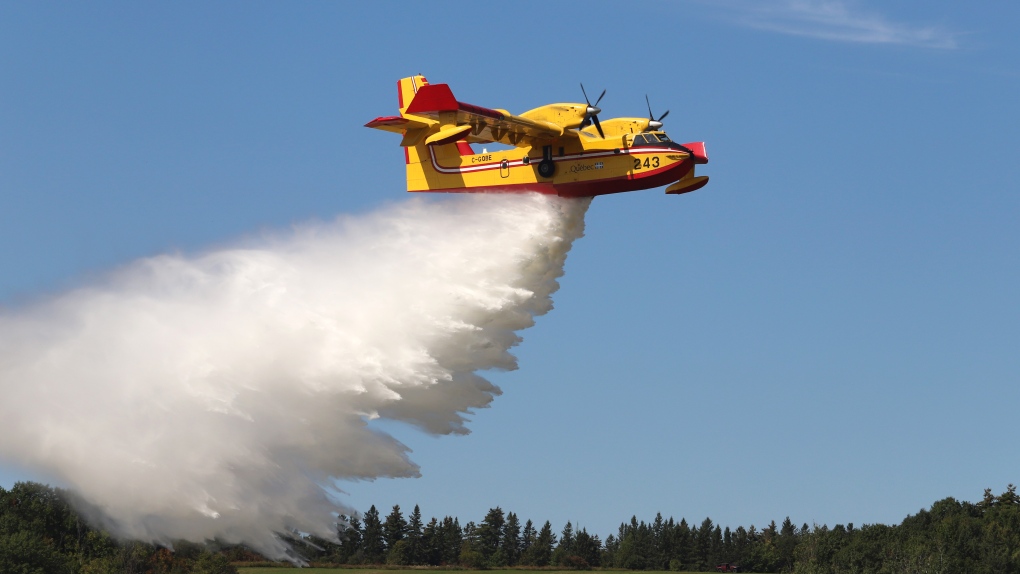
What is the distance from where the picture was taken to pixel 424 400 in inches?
1047

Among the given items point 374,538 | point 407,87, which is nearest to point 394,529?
point 374,538

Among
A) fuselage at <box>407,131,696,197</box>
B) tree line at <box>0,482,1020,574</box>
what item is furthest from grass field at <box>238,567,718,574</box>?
fuselage at <box>407,131,696,197</box>

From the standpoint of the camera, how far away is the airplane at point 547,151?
27.7 meters

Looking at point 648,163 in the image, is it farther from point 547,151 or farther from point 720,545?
point 720,545

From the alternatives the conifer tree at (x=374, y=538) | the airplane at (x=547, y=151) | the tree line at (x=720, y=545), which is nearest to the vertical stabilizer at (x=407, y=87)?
the airplane at (x=547, y=151)

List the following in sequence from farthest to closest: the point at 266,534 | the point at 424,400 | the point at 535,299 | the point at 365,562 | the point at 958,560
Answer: the point at 365,562 < the point at 958,560 < the point at 535,299 < the point at 424,400 < the point at 266,534

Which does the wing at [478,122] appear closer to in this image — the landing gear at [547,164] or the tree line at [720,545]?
the landing gear at [547,164]

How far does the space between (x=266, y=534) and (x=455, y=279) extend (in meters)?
6.99

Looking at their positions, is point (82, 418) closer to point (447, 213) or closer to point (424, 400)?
point (424, 400)

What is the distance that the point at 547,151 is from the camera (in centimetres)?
2884

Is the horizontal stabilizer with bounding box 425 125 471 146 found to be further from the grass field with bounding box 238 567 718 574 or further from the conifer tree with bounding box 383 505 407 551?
the conifer tree with bounding box 383 505 407 551

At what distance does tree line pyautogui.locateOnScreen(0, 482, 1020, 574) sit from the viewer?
44.5 metres

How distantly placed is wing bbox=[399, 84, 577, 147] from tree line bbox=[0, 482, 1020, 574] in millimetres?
8640

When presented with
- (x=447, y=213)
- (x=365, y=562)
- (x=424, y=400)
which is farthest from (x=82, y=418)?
(x=365, y=562)
